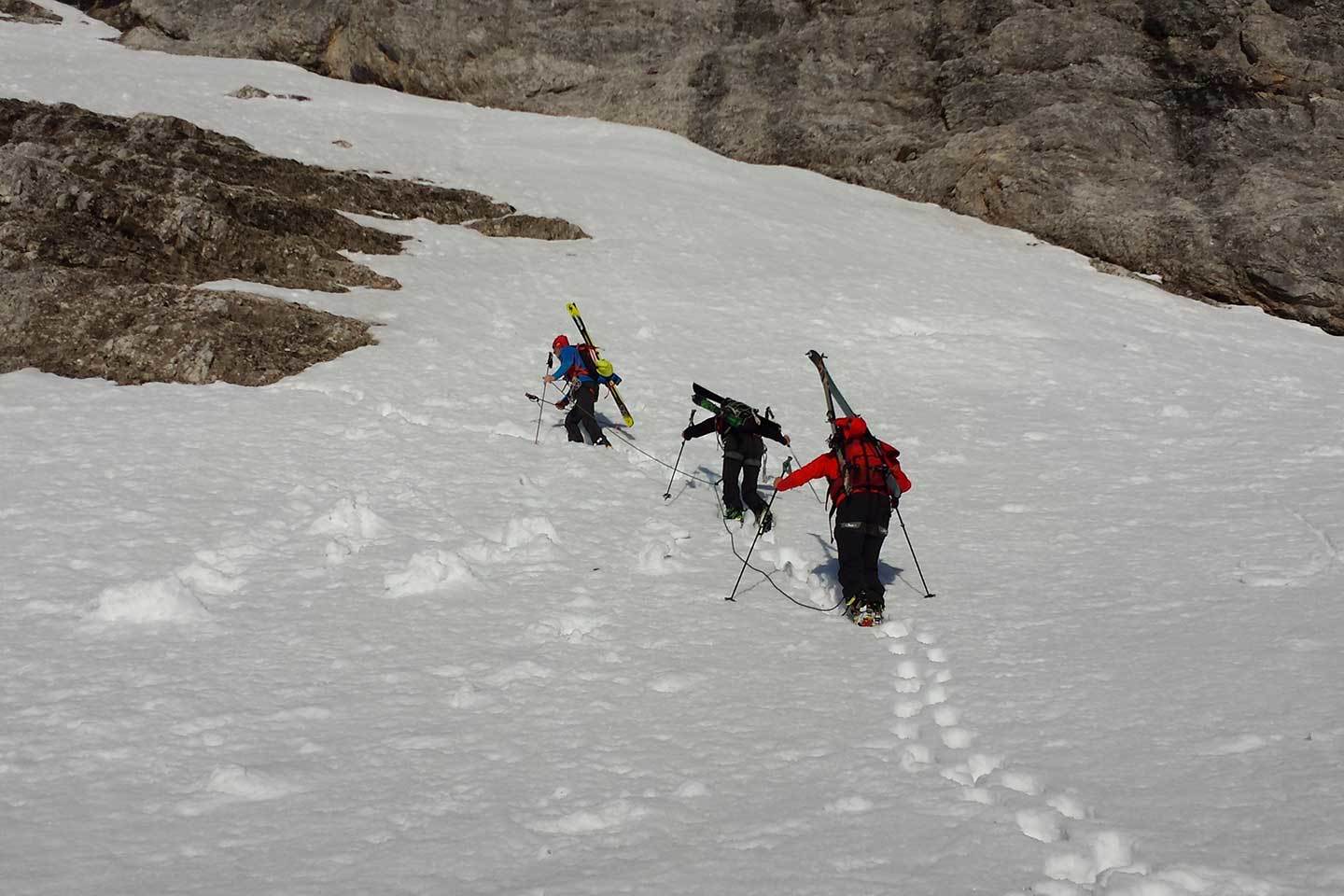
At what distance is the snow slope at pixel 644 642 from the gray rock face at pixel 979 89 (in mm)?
10130

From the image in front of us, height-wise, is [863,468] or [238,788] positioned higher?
[863,468]

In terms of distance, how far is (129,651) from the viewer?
6.34m

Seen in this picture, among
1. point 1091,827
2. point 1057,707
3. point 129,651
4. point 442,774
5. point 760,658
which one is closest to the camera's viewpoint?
point 1091,827

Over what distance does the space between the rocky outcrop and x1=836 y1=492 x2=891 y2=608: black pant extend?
986 cm

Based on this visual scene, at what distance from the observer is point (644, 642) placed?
7035 millimetres

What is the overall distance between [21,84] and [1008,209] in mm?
29893

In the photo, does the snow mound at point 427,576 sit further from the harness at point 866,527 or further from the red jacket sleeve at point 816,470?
the harness at point 866,527

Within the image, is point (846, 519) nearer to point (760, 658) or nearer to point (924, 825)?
point (760, 658)

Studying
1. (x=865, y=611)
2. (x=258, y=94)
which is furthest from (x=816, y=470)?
(x=258, y=94)

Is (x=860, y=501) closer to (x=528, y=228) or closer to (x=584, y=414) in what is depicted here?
(x=584, y=414)

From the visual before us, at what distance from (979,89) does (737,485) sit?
1075 inches

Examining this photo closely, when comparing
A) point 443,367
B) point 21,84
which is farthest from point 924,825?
point 21,84

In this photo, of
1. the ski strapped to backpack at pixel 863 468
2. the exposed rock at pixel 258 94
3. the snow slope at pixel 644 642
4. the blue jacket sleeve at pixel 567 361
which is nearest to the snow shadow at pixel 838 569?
the snow slope at pixel 644 642

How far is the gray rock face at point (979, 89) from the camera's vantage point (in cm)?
2614
